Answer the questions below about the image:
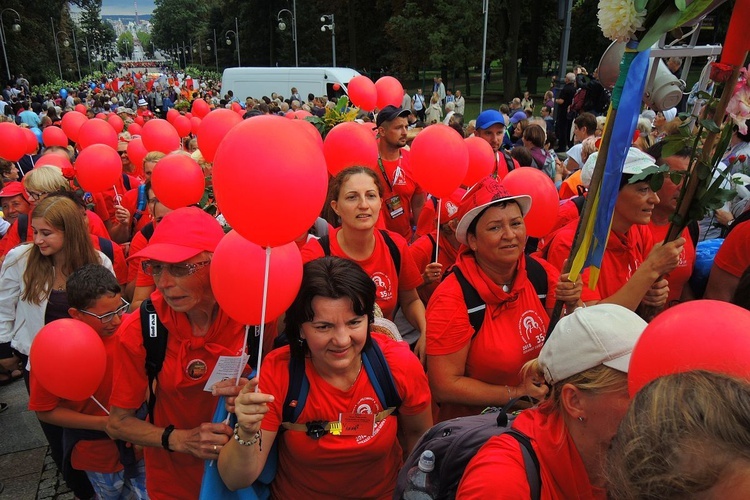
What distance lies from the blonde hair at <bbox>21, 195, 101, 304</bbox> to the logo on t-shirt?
183 cm

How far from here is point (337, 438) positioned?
2117 millimetres

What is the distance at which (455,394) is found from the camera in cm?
245

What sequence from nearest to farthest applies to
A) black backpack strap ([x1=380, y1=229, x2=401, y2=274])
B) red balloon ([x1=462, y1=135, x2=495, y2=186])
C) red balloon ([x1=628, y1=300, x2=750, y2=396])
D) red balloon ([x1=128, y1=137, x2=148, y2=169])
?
red balloon ([x1=628, y1=300, x2=750, y2=396])
black backpack strap ([x1=380, y1=229, x2=401, y2=274])
red balloon ([x1=462, y1=135, x2=495, y2=186])
red balloon ([x1=128, y1=137, x2=148, y2=169])

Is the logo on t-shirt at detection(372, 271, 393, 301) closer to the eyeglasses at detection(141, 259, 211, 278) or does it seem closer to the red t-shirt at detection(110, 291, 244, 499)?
the red t-shirt at detection(110, 291, 244, 499)

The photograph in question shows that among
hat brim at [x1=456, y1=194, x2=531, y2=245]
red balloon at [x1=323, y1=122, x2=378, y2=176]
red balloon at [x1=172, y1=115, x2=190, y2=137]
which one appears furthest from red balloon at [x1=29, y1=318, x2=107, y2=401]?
red balloon at [x1=172, y1=115, x2=190, y2=137]

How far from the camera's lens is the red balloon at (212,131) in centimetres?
580

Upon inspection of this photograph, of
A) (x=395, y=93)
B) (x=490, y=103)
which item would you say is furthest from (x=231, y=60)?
(x=395, y=93)

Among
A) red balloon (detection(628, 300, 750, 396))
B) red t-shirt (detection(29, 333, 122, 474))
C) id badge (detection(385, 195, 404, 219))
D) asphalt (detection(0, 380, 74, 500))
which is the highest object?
red balloon (detection(628, 300, 750, 396))

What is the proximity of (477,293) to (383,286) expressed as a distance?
872 mm

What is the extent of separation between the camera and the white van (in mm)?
21938

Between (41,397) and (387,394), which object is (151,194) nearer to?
(41,397)

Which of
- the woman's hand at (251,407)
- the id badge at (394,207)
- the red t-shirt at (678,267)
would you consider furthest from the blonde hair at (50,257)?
the red t-shirt at (678,267)

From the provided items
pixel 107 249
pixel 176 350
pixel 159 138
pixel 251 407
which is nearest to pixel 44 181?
pixel 107 249

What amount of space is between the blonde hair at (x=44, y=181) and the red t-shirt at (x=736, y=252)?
4.57 m
